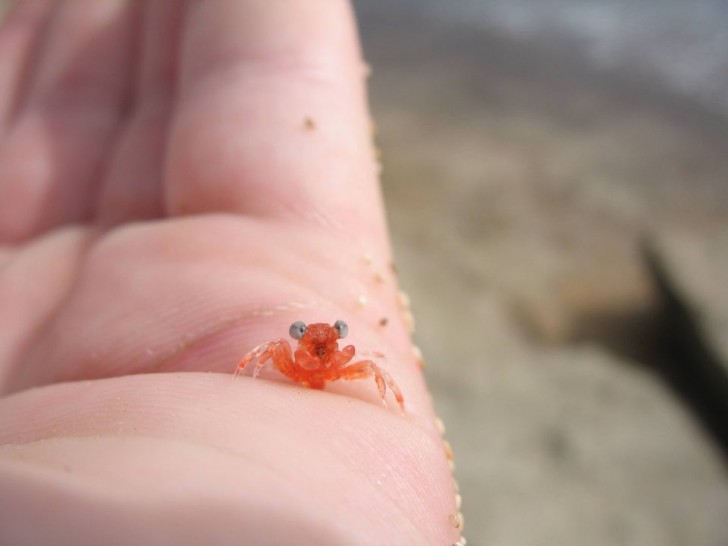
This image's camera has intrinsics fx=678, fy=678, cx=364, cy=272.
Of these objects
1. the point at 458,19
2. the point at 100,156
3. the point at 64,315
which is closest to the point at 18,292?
the point at 64,315

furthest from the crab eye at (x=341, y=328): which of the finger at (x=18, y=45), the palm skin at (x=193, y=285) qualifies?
the finger at (x=18, y=45)

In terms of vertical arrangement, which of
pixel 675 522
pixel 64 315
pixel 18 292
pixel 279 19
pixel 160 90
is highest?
pixel 279 19

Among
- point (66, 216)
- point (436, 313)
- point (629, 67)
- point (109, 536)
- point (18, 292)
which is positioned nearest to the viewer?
point (109, 536)

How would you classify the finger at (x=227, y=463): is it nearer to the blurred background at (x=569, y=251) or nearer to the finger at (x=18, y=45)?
the finger at (x=18, y=45)

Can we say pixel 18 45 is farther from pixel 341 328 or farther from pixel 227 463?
pixel 227 463

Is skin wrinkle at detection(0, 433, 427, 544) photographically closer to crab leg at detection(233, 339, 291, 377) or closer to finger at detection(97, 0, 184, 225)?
crab leg at detection(233, 339, 291, 377)

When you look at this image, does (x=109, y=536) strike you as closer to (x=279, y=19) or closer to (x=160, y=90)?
(x=279, y=19)
